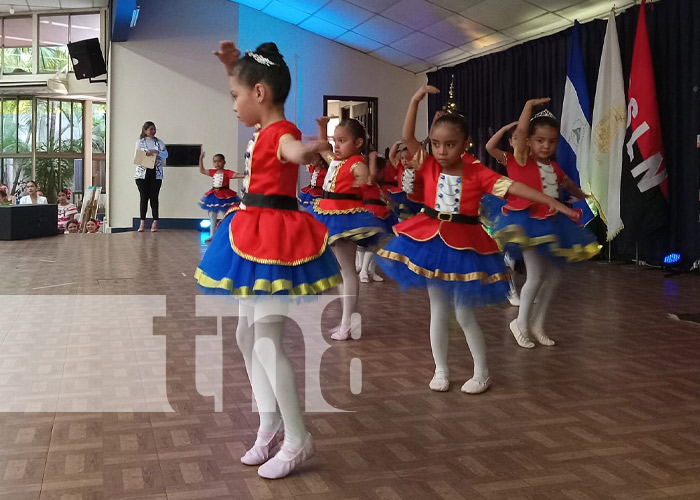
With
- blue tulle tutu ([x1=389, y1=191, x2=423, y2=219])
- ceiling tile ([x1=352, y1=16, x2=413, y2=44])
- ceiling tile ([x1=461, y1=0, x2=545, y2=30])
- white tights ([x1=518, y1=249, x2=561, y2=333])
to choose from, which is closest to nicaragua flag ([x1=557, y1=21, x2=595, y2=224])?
ceiling tile ([x1=461, y1=0, x2=545, y2=30])

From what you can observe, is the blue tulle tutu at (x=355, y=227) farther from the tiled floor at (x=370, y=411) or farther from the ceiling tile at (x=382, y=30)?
the ceiling tile at (x=382, y=30)

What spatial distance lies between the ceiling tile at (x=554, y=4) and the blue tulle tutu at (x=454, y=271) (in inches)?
239

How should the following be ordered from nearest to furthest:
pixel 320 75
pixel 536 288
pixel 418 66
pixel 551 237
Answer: pixel 551 237, pixel 536 288, pixel 418 66, pixel 320 75

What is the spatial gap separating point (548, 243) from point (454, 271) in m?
1.07

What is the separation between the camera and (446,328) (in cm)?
328

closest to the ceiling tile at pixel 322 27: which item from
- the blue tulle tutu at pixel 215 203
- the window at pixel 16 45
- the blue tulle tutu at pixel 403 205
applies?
the blue tulle tutu at pixel 215 203

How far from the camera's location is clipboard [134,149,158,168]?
11.6 meters

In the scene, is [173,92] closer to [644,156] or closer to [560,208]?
[644,156]

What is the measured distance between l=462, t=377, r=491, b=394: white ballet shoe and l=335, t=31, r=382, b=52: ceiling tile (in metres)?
9.90

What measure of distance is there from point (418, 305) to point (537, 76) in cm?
518

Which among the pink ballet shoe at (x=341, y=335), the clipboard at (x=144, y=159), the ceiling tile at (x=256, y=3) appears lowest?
the pink ballet shoe at (x=341, y=335)

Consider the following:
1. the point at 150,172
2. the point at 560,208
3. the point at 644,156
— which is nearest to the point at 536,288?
the point at 560,208

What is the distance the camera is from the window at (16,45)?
15859 millimetres

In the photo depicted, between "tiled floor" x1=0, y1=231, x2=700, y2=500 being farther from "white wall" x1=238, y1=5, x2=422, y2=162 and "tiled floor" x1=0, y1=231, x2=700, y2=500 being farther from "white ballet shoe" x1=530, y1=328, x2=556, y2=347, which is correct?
"white wall" x1=238, y1=5, x2=422, y2=162
